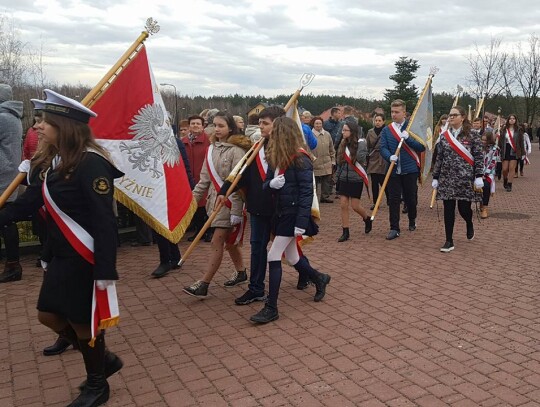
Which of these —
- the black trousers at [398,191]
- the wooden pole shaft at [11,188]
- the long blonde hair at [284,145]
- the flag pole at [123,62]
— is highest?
the flag pole at [123,62]

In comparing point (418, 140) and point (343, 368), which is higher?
point (418, 140)

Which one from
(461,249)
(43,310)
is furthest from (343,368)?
(461,249)

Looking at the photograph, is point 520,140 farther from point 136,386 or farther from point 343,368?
point 136,386

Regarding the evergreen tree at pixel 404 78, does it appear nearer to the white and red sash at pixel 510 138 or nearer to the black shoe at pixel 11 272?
the white and red sash at pixel 510 138

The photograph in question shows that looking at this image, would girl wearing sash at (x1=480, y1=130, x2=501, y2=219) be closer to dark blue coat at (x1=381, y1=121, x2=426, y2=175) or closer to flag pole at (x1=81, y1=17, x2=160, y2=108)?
dark blue coat at (x1=381, y1=121, x2=426, y2=175)

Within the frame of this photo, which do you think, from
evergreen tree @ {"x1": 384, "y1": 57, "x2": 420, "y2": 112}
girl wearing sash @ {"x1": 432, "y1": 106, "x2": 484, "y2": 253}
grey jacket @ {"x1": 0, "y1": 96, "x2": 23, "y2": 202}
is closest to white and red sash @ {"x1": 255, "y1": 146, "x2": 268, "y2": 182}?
grey jacket @ {"x1": 0, "y1": 96, "x2": 23, "y2": 202}

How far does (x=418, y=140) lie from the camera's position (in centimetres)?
902

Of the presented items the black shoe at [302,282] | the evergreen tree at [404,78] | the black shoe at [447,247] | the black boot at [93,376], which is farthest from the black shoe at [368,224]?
the evergreen tree at [404,78]

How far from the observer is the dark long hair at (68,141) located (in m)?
3.42

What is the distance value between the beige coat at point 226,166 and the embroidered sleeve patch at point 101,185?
2.33m

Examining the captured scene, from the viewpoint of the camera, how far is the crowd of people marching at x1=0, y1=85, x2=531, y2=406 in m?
3.46

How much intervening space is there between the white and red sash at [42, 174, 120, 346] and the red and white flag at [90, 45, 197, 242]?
1912 millimetres

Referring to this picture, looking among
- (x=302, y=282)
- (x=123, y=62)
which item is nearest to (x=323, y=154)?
(x=302, y=282)

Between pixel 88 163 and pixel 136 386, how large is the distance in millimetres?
1629
